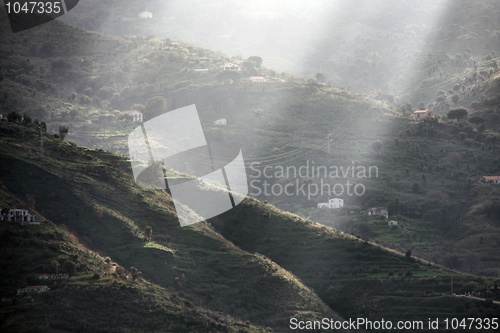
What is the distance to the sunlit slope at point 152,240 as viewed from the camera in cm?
4509

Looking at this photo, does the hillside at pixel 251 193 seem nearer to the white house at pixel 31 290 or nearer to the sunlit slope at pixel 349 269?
the sunlit slope at pixel 349 269

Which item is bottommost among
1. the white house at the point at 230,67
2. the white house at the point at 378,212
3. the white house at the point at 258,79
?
→ the white house at the point at 378,212

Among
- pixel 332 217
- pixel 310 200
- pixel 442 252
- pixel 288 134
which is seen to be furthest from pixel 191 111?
pixel 442 252

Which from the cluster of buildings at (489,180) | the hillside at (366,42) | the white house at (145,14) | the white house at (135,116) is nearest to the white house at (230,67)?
the white house at (135,116)

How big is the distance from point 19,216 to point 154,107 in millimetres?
63093

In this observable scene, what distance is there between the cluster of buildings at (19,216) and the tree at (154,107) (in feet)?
201

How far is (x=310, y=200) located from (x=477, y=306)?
39303 millimetres

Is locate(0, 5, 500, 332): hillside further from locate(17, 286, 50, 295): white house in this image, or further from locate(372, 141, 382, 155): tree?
locate(17, 286, 50, 295): white house

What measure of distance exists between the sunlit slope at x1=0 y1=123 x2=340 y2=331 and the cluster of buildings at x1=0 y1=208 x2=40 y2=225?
Result: 70.9 inches

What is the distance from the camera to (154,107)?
10494 centimetres

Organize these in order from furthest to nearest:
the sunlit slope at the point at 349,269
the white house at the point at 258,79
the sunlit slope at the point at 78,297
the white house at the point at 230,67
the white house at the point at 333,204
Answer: the white house at the point at 230,67 < the white house at the point at 258,79 < the white house at the point at 333,204 < the sunlit slope at the point at 349,269 < the sunlit slope at the point at 78,297

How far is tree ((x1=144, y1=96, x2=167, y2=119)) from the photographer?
104 meters

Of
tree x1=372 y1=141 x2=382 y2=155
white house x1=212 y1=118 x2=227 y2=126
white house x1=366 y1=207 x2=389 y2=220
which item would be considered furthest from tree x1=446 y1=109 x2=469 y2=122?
white house x1=212 y1=118 x2=227 y2=126

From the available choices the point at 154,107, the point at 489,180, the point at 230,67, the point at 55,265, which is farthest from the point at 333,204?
the point at 230,67
